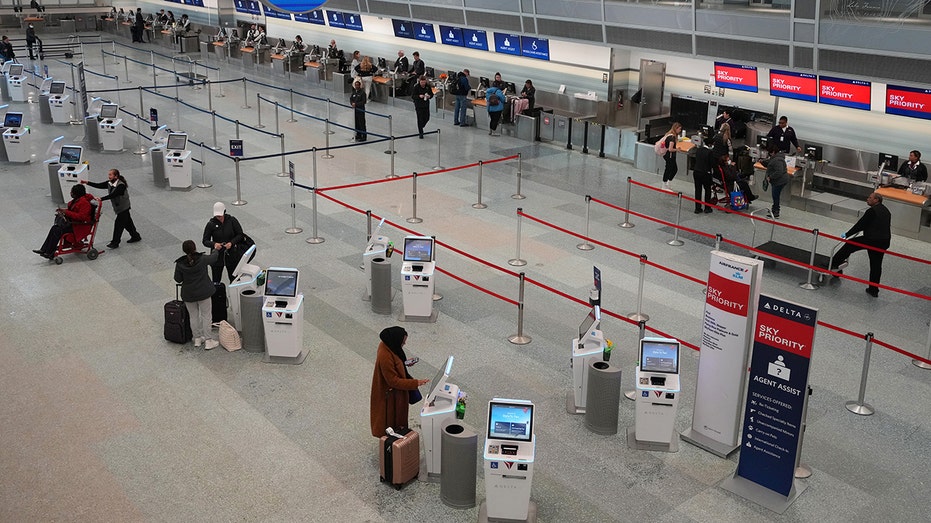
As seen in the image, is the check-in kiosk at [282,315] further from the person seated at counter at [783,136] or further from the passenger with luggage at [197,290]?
the person seated at counter at [783,136]

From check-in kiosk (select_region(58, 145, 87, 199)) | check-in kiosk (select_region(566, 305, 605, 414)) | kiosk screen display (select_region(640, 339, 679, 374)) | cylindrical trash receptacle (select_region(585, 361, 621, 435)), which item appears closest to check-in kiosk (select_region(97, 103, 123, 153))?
check-in kiosk (select_region(58, 145, 87, 199))

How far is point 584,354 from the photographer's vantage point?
8852mm

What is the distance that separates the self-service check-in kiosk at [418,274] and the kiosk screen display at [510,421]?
4.04 metres

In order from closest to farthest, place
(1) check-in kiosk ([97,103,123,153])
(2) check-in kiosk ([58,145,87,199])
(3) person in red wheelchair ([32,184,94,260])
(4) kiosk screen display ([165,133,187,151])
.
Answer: (3) person in red wheelchair ([32,184,94,260])
(2) check-in kiosk ([58,145,87,199])
(4) kiosk screen display ([165,133,187,151])
(1) check-in kiosk ([97,103,123,153])

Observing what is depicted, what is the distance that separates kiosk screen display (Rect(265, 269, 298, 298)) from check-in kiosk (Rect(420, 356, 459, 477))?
2.98m

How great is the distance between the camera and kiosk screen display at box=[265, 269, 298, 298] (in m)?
10.0

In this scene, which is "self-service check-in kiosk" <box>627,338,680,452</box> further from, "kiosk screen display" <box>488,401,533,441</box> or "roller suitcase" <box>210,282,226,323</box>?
"roller suitcase" <box>210,282,226,323</box>

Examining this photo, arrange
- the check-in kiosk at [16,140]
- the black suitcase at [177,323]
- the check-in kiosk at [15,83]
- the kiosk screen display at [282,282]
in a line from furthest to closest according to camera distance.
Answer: the check-in kiosk at [15,83] → the check-in kiosk at [16,140] → the black suitcase at [177,323] → the kiosk screen display at [282,282]

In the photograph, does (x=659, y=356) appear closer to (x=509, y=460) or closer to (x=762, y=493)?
(x=762, y=493)

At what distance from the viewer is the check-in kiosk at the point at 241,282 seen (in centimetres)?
1066

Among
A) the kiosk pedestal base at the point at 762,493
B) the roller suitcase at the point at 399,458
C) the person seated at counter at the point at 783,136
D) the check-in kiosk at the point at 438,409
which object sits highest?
the person seated at counter at the point at 783,136

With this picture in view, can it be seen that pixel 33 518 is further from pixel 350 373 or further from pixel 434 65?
pixel 434 65

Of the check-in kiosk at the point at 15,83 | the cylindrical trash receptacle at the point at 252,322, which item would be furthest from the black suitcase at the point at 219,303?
the check-in kiosk at the point at 15,83

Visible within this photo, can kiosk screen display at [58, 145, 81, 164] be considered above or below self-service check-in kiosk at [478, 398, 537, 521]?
above
